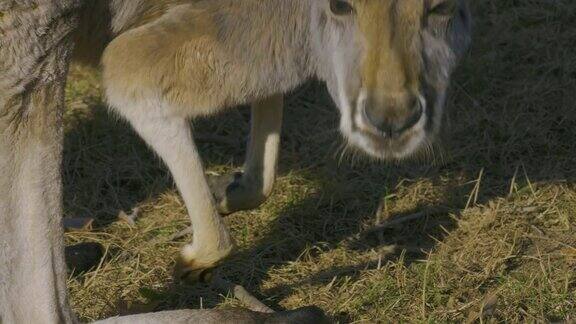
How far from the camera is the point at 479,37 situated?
20.9 ft

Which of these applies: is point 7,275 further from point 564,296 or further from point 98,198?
point 564,296

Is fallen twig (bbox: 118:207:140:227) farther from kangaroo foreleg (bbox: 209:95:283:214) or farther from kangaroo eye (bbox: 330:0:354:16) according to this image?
kangaroo eye (bbox: 330:0:354:16)

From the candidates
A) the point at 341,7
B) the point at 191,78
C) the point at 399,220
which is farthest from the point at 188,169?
the point at 399,220

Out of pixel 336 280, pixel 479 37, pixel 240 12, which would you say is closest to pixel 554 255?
pixel 336 280

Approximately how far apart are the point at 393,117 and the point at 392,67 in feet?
0.52

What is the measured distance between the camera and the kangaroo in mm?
3943

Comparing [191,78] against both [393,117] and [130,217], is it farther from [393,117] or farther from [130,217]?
[130,217]

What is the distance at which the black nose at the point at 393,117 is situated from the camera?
4.03m

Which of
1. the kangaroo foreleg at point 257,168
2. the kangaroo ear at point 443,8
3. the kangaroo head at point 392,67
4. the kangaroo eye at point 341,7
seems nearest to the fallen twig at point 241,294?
the kangaroo foreleg at point 257,168

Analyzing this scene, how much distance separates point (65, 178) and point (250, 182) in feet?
3.26

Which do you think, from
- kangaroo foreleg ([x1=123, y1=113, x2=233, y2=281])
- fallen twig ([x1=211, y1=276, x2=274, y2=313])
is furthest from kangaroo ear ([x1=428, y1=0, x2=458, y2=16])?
fallen twig ([x1=211, y1=276, x2=274, y2=313])

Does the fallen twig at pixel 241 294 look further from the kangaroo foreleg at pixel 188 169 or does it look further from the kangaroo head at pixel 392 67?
the kangaroo head at pixel 392 67

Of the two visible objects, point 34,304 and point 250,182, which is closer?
point 34,304

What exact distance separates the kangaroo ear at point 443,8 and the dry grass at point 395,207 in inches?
38.9
